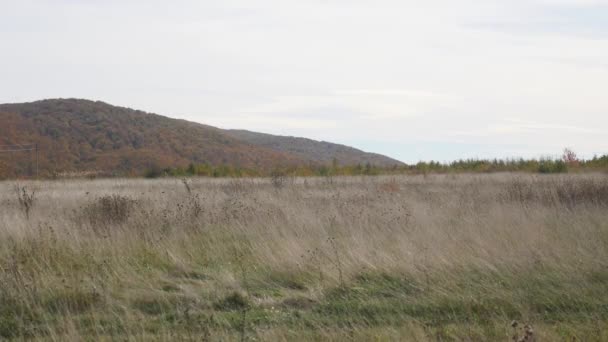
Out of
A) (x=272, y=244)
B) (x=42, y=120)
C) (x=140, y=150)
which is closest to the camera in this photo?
(x=272, y=244)

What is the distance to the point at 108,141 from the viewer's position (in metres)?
72.1

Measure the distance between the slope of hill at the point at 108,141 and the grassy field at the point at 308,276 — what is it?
48.5m

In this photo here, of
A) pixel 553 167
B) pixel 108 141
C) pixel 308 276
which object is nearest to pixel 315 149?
pixel 108 141

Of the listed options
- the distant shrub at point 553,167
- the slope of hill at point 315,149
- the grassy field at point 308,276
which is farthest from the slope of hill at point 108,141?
the grassy field at point 308,276

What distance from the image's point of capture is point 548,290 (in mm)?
6852

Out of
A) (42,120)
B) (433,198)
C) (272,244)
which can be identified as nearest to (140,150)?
(42,120)

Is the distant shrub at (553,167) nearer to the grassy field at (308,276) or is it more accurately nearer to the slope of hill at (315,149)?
the grassy field at (308,276)

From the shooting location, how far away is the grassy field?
18.9 feet

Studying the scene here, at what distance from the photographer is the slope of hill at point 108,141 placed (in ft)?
209

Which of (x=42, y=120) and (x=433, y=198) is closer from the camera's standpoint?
(x=433, y=198)

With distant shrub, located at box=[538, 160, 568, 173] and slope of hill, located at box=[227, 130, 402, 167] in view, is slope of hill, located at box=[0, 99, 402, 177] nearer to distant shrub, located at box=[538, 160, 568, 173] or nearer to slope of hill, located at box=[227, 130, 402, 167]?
slope of hill, located at box=[227, 130, 402, 167]

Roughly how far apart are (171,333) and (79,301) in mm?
1601

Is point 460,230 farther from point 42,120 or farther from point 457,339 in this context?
point 42,120

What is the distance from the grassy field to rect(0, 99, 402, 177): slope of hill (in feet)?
159
